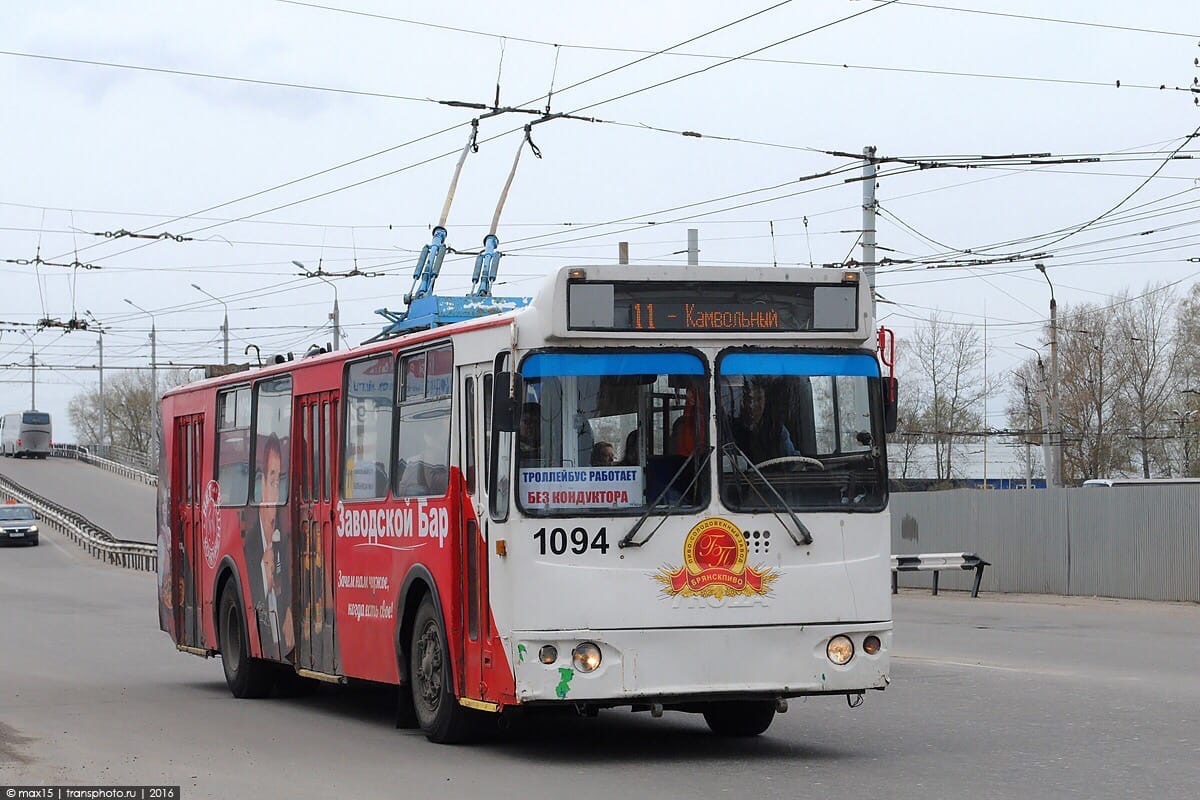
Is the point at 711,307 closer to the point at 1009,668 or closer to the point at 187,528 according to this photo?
the point at 1009,668

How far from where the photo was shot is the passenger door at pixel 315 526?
14.1 m

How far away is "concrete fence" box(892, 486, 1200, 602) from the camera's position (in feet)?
96.0

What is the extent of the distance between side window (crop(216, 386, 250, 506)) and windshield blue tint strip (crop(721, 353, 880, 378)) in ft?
21.9

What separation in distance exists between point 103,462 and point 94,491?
16445 millimetres

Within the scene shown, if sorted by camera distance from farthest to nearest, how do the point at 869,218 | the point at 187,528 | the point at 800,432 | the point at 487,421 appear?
the point at 869,218, the point at 187,528, the point at 487,421, the point at 800,432

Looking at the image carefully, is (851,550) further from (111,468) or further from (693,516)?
(111,468)

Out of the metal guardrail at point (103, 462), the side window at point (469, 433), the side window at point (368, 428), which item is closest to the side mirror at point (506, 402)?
the side window at point (469, 433)

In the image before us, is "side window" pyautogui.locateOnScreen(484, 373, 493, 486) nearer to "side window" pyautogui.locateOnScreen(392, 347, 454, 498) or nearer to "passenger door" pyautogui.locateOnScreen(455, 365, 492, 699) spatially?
"passenger door" pyautogui.locateOnScreen(455, 365, 492, 699)

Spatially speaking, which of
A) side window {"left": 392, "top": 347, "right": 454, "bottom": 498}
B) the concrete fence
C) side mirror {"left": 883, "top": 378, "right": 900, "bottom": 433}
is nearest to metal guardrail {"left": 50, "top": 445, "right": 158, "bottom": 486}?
the concrete fence

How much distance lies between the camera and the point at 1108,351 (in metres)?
71.1

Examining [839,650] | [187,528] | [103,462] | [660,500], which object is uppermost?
[660,500]

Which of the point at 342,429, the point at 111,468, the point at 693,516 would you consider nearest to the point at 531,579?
the point at 693,516

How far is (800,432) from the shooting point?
10.9 metres

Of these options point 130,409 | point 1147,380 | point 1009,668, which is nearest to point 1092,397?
point 1147,380
